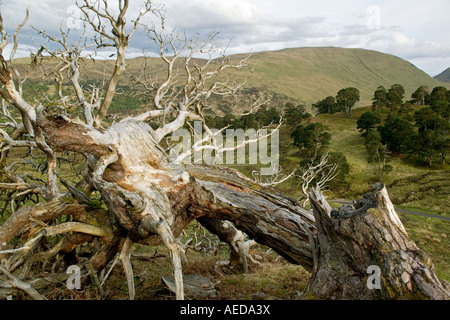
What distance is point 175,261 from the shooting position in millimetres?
5016

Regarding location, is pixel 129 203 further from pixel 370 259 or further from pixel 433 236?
pixel 433 236

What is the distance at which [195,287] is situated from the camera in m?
6.82

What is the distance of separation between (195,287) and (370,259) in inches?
152

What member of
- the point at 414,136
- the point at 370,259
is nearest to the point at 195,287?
the point at 370,259

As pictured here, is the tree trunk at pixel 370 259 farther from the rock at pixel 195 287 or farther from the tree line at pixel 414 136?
the tree line at pixel 414 136

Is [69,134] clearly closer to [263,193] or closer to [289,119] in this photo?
[263,193]

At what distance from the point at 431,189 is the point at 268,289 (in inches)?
1687

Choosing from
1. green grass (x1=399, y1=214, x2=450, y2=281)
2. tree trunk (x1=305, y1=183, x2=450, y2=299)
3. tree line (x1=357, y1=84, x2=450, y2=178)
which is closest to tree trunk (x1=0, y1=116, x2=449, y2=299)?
tree trunk (x1=305, y1=183, x2=450, y2=299)

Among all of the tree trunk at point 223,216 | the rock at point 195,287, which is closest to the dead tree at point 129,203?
the tree trunk at point 223,216

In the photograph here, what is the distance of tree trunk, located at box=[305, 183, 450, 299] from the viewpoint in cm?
427
